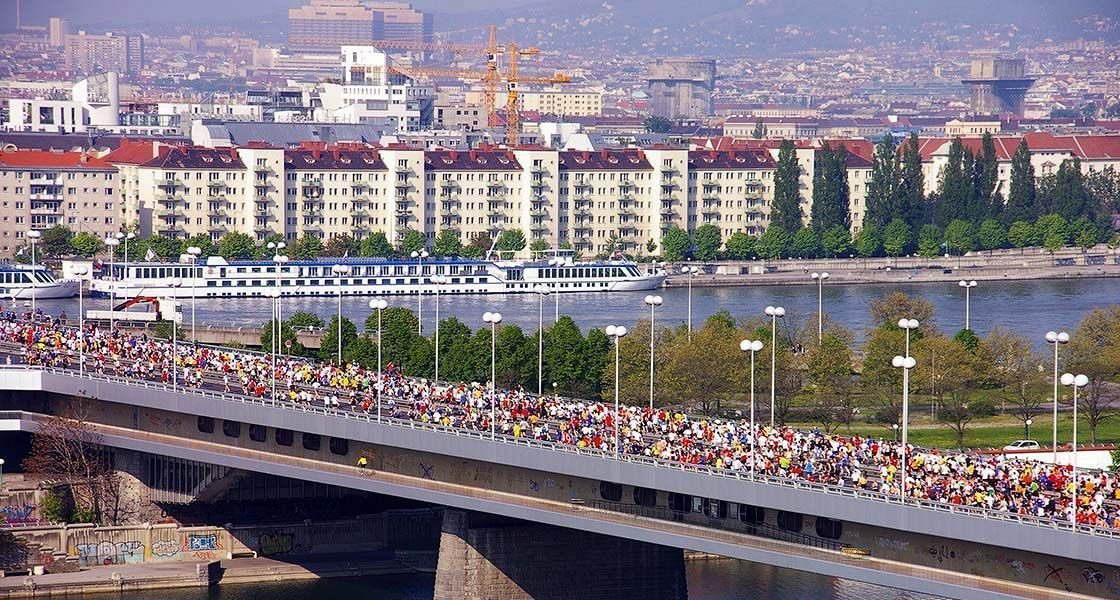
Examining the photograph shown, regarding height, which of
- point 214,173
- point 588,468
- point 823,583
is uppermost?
point 214,173

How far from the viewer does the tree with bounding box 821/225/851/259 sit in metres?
81.8

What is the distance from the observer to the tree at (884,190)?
8419 cm

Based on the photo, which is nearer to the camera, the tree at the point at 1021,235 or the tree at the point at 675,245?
the tree at the point at 675,245

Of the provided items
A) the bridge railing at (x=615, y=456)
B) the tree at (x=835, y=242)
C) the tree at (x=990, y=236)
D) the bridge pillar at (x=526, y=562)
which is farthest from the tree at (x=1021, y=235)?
the bridge pillar at (x=526, y=562)

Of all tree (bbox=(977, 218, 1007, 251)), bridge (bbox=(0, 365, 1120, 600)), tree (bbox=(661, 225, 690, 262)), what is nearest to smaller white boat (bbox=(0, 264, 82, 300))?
Answer: tree (bbox=(661, 225, 690, 262))

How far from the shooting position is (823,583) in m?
31.4

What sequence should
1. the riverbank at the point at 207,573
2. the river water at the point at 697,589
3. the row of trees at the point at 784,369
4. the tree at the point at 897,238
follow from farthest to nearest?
the tree at the point at 897,238, the row of trees at the point at 784,369, the river water at the point at 697,589, the riverbank at the point at 207,573

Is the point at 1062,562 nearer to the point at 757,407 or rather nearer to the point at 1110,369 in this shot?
A: the point at 757,407

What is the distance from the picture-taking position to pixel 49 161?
79.2 m

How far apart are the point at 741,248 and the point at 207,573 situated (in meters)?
50.9

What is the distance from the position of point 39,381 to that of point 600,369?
39.0ft

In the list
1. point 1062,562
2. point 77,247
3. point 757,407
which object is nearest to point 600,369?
point 757,407

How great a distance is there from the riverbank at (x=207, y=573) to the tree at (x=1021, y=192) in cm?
5582

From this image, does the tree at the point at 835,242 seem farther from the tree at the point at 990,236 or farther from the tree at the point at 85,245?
the tree at the point at 85,245
